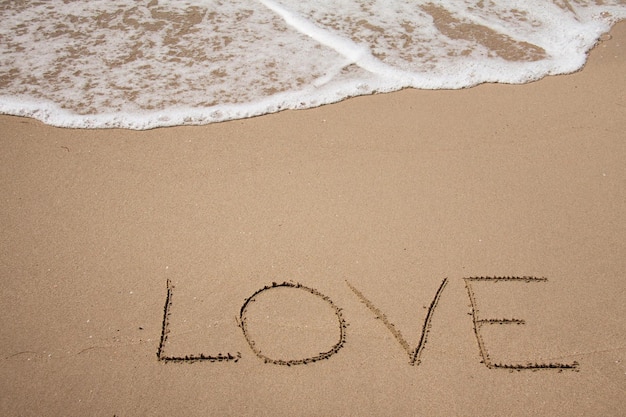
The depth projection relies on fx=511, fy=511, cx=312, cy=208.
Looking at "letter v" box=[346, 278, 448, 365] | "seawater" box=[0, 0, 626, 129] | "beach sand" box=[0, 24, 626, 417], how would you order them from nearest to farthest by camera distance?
"beach sand" box=[0, 24, 626, 417] < "letter v" box=[346, 278, 448, 365] < "seawater" box=[0, 0, 626, 129]

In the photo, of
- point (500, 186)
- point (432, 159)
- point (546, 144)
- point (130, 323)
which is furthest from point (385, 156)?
point (130, 323)

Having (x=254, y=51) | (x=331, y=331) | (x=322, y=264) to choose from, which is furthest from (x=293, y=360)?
(x=254, y=51)

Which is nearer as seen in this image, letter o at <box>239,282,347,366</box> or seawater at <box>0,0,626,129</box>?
letter o at <box>239,282,347,366</box>

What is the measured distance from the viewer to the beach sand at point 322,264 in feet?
6.81

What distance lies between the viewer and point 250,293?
94.0 inches

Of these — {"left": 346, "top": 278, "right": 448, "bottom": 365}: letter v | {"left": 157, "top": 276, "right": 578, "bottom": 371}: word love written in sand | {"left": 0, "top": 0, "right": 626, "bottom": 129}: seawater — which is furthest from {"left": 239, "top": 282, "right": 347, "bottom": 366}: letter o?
{"left": 0, "top": 0, "right": 626, "bottom": 129}: seawater

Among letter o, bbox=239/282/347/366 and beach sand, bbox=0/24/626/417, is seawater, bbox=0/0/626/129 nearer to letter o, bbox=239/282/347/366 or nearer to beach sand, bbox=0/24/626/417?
beach sand, bbox=0/24/626/417

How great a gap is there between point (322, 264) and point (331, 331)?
0.37m

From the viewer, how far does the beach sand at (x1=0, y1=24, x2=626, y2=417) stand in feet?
6.81

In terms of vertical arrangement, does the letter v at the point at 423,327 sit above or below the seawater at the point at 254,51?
below

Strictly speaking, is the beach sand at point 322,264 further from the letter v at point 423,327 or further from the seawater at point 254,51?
the seawater at point 254,51

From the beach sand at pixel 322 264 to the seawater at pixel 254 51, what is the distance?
0.33m

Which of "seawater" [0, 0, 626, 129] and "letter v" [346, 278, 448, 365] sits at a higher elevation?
"seawater" [0, 0, 626, 129]

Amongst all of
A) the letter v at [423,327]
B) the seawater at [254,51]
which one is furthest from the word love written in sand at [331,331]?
the seawater at [254,51]
